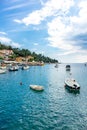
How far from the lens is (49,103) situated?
146ft

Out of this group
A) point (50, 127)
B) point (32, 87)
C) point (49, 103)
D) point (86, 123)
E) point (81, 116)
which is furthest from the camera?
point (32, 87)

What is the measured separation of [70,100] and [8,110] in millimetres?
16654

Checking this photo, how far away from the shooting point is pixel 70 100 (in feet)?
159

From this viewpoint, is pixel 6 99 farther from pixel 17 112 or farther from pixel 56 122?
pixel 56 122

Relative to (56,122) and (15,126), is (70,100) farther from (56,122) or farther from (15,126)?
(15,126)

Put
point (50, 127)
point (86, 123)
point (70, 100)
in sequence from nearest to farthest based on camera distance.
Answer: point (50, 127)
point (86, 123)
point (70, 100)

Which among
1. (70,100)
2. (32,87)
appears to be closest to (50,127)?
(70,100)

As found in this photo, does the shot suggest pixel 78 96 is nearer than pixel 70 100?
No

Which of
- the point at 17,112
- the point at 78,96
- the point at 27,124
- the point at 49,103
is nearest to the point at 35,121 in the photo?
the point at 27,124

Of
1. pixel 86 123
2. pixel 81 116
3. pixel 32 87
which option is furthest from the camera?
pixel 32 87

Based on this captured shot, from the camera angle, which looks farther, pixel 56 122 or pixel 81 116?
pixel 81 116

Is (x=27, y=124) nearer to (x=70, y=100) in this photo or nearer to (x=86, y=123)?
(x=86, y=123)

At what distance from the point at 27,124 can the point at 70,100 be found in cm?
1955

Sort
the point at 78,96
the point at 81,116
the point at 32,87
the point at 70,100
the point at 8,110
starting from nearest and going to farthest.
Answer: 1. the point at 81,116
2. the point at 8,110
3. the point at 70,100
4. the point at 78,96
5. the point at 32,87
